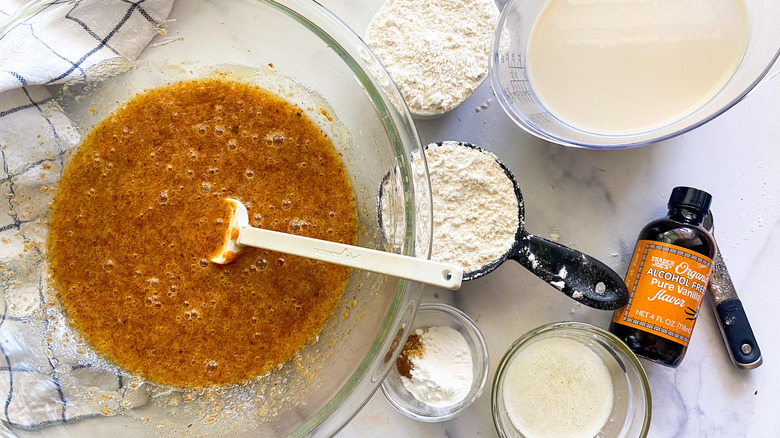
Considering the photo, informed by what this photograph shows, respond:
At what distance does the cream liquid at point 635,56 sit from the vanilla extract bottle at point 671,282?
24 centimetres

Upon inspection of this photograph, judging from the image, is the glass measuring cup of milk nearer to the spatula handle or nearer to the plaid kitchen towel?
the spatula handle

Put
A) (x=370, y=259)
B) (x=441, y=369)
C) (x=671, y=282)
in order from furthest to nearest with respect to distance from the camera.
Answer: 1. (x=441, y=369)
2. (x=671, y=282)
3. (x=370, y=259)

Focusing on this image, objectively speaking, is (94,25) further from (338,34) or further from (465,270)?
(465,270)

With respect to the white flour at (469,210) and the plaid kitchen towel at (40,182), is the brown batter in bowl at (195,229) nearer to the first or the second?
the plaid kitchen towel at (40,182)

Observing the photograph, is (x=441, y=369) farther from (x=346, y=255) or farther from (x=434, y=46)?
(x=434, y=46)

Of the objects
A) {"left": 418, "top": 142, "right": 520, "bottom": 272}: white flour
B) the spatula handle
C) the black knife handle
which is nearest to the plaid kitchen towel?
the spatula handle

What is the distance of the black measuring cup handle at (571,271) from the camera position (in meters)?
1.41

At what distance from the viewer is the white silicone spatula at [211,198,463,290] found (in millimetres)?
1079

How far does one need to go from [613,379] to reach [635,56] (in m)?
0.82

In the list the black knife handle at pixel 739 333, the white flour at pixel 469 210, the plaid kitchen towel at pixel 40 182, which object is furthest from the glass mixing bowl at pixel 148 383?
the black knife handle at pixel 739 333

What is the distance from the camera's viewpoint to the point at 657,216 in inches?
62.7

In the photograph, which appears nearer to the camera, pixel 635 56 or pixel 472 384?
pixel 635 56

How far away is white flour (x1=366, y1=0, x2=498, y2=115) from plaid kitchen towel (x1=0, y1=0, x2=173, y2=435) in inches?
21.1

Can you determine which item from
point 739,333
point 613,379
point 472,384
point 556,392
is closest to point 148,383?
point 472,384
